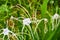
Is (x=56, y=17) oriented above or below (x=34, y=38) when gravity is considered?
above

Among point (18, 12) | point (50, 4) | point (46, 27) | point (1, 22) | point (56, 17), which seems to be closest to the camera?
point (56, 17)

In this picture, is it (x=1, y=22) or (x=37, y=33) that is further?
(x=1, y=22)

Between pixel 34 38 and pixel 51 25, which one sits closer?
pixel 34 38

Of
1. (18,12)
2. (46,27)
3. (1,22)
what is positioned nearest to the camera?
(46,27)

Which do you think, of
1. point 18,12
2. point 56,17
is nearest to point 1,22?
point 18,12

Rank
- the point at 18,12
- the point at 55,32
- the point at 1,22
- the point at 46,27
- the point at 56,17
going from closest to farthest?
the point at 55,32
the point at 56,17
the point at 46,27
the point at 1,22
the point at 18,12

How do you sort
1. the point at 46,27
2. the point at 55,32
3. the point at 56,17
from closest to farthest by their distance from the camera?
the point at 55,32
the point at 56,17
the point at 46,27

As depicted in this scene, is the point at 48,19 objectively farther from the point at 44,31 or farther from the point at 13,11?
the point at 13,11

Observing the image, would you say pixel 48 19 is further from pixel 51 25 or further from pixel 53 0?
pixel 53 0

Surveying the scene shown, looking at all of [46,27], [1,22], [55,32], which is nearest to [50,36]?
[55,32]
